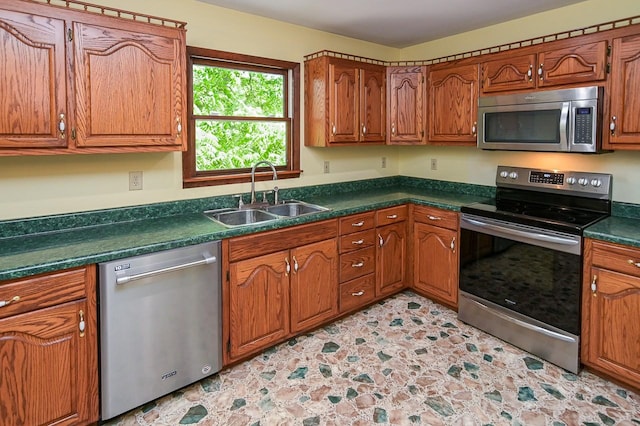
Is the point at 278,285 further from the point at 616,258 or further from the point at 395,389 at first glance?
the point at 616,258

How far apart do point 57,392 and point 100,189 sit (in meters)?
1.17

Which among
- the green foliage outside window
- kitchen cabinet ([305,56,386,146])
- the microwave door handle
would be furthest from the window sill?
the microwave door handle

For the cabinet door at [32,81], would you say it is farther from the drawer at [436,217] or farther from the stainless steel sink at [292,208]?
the drawer at [436,217]

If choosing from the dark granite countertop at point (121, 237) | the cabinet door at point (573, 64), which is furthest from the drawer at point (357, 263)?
the cabinet door at point (573, 64)

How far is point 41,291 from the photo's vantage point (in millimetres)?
1807

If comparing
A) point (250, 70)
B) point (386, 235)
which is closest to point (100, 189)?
point (250, 70)

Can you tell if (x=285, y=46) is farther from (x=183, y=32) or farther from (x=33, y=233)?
(x=33, y=233)

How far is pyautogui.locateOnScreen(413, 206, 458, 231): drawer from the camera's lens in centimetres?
326

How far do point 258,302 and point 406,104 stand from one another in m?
2.23

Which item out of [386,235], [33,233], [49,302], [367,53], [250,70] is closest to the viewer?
[49,302]

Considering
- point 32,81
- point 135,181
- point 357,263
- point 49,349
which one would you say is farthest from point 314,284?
point 32,81

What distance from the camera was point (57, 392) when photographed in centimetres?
191

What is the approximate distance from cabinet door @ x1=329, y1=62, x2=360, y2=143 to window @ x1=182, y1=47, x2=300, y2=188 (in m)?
0.32

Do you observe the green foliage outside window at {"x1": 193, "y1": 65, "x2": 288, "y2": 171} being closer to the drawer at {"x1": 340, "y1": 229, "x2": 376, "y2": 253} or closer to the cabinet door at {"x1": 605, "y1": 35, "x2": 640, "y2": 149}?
the drawer at {"x1": 340, "y1": 229, "x2": 376, "y2": 253}
